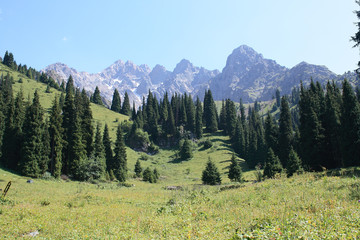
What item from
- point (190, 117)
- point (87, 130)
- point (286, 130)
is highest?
point (190, 117)

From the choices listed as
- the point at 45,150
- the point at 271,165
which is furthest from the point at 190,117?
the point at 45,150

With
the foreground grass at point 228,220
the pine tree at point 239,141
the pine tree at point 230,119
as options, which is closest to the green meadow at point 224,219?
the foreground grass at point 228,220

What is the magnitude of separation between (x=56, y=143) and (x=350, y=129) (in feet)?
175

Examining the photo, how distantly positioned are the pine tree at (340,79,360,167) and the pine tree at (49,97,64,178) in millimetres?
51225

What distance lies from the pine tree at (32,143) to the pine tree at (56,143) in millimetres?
2376

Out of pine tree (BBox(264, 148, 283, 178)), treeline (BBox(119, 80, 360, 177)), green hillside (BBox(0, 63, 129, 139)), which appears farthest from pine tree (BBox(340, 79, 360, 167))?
green hillside (BBox(0, 63, 129, 139))

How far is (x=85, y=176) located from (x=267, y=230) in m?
46.6

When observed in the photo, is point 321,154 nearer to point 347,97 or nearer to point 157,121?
point 347,97

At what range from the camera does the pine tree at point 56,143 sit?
44469 mm

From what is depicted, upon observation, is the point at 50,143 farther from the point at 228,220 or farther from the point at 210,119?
the point at 210,119

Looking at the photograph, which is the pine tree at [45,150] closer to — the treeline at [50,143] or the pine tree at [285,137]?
the treeline at [50,143]

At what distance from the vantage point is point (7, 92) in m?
68.1

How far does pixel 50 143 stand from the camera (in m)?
46.4

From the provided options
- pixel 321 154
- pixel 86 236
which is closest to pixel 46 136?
pixel 86 236
